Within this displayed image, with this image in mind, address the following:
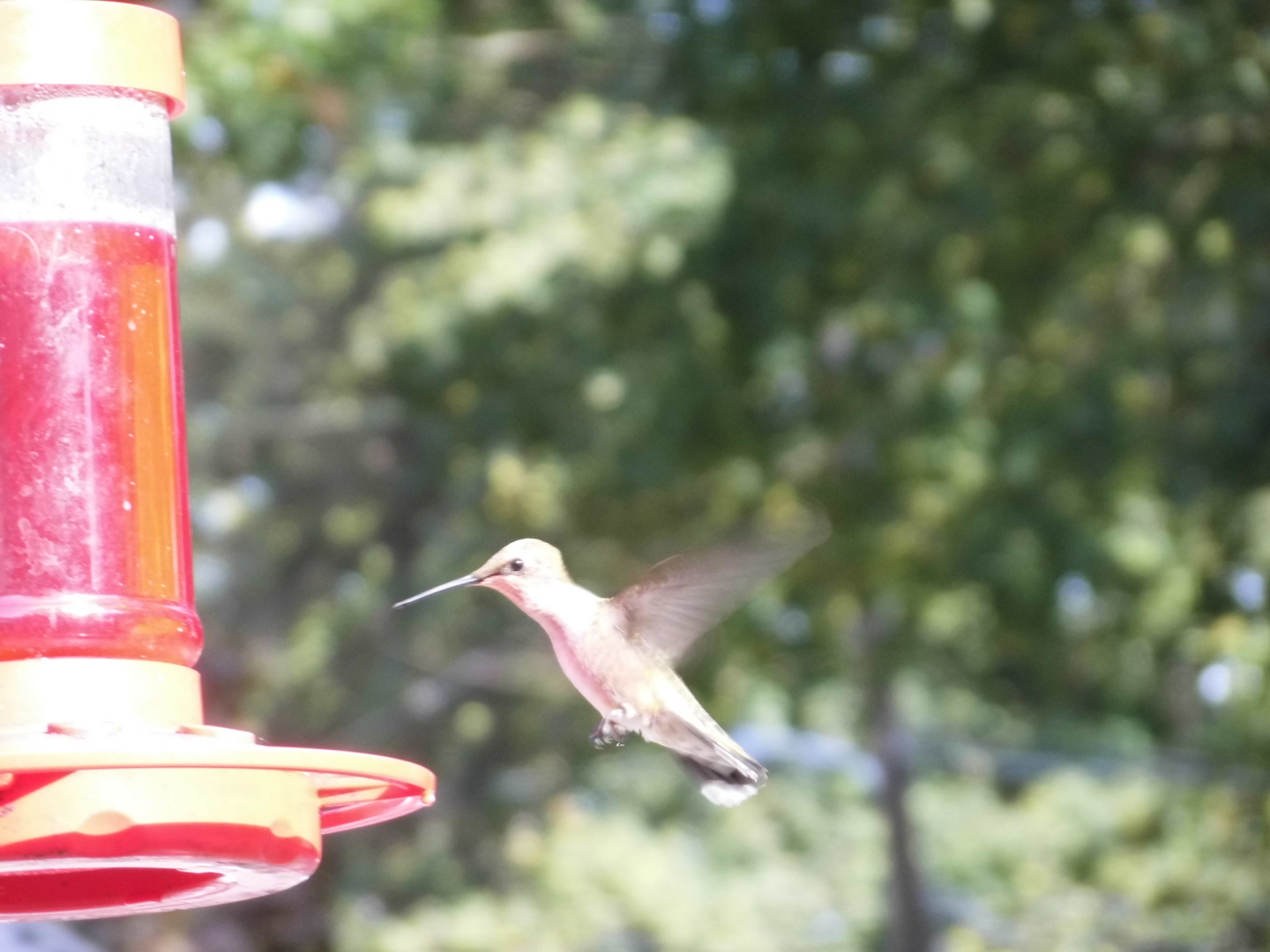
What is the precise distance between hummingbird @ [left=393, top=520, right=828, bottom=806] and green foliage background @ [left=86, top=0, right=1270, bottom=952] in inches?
14.6

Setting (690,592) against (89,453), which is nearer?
(89,453)

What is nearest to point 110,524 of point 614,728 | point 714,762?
point 614,728

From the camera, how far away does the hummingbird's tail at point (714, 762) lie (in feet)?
12.5

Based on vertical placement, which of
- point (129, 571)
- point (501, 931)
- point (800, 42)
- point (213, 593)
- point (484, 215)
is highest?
point (213, 593)

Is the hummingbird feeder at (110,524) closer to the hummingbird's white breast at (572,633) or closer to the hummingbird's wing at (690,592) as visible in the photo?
the hummingbird's white breast at (572,633)

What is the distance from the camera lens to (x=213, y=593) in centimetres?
1939

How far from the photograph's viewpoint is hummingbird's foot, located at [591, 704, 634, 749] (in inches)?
147

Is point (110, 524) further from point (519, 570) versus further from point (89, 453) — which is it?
point (519, 570)

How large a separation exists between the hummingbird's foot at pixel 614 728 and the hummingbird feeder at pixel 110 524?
88 cm

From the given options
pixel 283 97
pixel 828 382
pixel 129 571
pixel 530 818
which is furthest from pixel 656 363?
pixel 530 818

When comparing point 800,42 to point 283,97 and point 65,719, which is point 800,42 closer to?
point 283,97

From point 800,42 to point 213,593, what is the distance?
12.5 metres

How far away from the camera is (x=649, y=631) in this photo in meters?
3.92

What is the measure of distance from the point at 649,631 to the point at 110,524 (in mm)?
1307
